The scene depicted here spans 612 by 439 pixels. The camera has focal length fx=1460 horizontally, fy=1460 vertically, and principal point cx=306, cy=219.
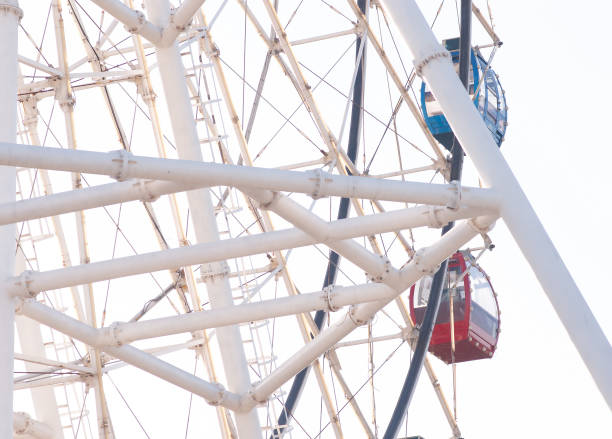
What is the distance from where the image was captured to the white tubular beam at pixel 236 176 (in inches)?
478

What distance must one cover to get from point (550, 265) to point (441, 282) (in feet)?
35.4

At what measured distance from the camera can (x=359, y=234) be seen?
13.4 meters

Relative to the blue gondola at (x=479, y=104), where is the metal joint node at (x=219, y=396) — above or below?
below

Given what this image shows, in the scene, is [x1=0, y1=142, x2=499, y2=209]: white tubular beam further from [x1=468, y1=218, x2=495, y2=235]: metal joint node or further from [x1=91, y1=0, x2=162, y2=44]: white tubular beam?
[x1=91, y1=0, x2=162, y2=44]: white tubular beam

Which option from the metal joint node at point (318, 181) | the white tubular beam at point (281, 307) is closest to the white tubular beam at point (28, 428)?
the white tubular beam at point (281, 307)

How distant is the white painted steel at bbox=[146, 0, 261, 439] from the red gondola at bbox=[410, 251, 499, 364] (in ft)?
30.4

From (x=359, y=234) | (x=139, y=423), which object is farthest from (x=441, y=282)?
(x=359, y=234)

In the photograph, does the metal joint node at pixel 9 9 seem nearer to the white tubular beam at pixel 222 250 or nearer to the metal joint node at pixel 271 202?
the white tubular beam at pixel 222 250

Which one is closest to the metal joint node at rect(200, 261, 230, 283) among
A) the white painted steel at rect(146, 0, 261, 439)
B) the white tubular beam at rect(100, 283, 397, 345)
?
the white painted steel at rect(146, 0, 261, 439)

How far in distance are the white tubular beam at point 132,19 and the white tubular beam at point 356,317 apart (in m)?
3.66

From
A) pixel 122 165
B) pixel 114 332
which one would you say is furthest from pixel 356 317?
pixel 122 165

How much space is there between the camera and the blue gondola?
2492 centimetres

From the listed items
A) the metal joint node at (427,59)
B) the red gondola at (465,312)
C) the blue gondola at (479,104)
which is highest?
the blue gondola at (479,104)

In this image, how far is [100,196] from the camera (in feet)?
→ 42.3
